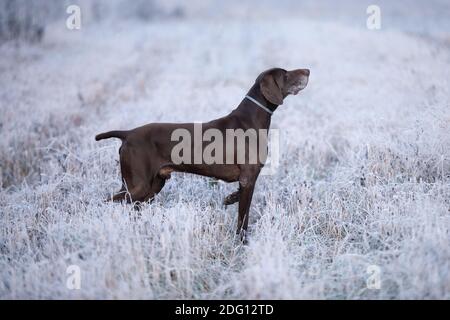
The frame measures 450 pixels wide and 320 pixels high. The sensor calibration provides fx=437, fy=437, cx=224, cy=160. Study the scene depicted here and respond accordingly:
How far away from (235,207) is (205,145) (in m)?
1.16

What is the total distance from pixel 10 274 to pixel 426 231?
Result: 3.14 metres

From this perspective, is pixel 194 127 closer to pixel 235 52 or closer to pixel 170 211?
pixel 170 211

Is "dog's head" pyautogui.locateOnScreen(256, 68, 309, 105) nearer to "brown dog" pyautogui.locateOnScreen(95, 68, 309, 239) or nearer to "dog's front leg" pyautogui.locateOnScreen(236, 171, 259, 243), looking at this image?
"brown dog" pyautogui.locateOnScreen(95, 68, 309, 239)

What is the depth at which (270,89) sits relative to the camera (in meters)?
3.80

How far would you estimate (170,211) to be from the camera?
383 centimetres

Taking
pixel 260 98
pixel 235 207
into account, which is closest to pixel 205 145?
pixel 260 98

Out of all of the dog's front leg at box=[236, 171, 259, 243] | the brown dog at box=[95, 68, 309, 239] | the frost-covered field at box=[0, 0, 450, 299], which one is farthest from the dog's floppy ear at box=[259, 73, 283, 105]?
the frost-covered field at box=[0, 0, 450, 299]

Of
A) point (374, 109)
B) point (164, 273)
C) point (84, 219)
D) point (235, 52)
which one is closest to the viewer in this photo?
point (164, 273)

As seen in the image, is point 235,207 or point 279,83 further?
point 235,207

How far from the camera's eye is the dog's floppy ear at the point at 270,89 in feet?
12.4

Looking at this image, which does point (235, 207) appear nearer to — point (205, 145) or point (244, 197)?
point (244, 197)

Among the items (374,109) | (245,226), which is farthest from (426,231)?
(374,109)

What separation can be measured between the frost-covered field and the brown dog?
0.26 meters

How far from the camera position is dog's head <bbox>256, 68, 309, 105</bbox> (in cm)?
380
